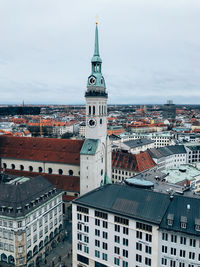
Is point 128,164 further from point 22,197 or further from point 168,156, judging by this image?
point 22,197

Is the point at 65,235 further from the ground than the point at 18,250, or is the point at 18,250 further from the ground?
the point at 18,250

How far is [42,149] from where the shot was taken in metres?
83.4

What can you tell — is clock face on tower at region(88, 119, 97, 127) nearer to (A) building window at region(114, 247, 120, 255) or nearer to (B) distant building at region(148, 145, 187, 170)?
(A) building window at region(114, 247, 120, 255)

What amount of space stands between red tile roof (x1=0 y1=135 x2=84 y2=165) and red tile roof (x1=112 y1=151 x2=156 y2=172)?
23.1 m

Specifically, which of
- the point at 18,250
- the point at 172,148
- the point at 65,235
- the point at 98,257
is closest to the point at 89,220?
the point at 98,257

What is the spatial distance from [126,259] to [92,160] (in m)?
29.3

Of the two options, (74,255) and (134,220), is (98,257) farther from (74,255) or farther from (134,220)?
(134,220)

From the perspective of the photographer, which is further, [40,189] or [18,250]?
[40,189]

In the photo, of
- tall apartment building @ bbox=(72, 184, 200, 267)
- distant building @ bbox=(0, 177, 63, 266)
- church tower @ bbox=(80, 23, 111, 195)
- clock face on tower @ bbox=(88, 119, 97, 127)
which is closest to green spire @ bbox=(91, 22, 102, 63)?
church tower @ bbox=(80, 23, 111, 195)

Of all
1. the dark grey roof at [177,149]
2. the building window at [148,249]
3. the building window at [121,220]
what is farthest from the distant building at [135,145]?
the building window at [148,249]

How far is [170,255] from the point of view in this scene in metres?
43.4

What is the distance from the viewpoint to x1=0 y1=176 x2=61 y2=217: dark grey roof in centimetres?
5255

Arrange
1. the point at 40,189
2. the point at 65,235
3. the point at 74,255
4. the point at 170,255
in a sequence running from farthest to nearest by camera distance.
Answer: the point at 65,235 → the point at 40,189 → the point at 74,255 → the point at 170,255

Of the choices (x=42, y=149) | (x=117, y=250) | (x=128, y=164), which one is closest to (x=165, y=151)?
(x=128, y=164)
